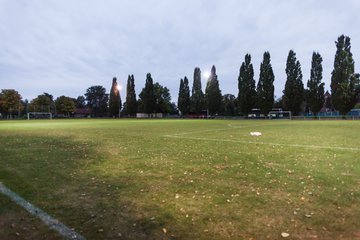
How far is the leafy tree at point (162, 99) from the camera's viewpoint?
100581 millimetres

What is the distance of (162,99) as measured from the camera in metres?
104

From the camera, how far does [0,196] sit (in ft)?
18.1

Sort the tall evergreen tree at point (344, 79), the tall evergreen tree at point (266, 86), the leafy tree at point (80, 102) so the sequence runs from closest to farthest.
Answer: the tall evergreen tree at point (344, 79) → the tall evergreen tree at point (266, 86) → the leafy tree at point (80, 102)

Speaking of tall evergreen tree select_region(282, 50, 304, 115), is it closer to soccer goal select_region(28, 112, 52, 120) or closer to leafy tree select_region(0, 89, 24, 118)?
soccer goal select_region(28, 112, 52, 120)

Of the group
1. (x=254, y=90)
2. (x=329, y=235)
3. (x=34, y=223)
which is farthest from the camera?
(x=254, y=90)

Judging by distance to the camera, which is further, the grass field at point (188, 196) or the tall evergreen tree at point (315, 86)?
the tall evergreen tree at point (315, 86)

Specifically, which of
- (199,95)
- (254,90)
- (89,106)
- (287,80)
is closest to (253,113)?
(254,90)

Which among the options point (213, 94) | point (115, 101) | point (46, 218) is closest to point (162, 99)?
point (115, 101)

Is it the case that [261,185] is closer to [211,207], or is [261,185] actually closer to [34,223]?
[211,207]

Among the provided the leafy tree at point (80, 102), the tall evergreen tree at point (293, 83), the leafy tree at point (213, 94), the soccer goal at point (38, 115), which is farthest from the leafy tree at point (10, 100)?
→ the tall evergreen tree at point (293, 83)

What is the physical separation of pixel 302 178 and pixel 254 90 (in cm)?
6653

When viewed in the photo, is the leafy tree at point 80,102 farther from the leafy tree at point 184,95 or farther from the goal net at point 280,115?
the goal net at point 280,115

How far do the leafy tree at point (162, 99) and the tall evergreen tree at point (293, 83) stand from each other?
44643 mm

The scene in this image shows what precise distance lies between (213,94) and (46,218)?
7857 centimetres
